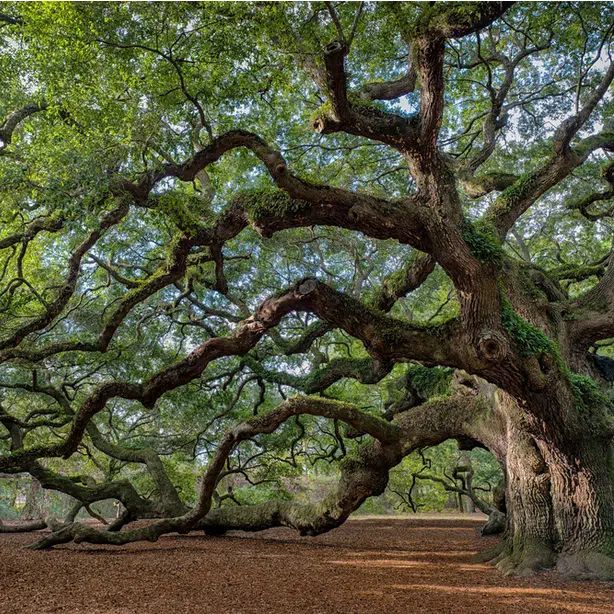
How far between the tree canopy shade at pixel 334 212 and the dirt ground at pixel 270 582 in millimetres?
545

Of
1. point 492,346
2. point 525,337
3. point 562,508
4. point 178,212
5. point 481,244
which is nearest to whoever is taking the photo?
point 492,346

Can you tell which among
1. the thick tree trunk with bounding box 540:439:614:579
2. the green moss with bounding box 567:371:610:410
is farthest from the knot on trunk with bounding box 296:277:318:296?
the thick tree trunk with bounding box 540:439:614:579

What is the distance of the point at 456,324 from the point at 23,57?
6126 mm

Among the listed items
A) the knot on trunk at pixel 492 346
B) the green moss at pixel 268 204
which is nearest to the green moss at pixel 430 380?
the knot on trunk at pixel 492 346

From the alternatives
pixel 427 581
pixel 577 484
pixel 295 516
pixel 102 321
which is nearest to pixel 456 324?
pixel 577 484

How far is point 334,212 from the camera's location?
5.32 meters

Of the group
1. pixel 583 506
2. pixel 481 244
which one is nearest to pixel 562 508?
pixel 583 506

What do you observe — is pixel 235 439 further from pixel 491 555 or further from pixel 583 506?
pixel 583 506

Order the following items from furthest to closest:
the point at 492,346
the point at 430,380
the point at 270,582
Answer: the point at 430,380 → the point at 492,346 → the point at 270,582

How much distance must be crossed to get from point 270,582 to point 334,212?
358cm

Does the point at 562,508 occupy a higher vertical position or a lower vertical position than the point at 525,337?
lower

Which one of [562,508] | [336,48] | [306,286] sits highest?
[336,48]

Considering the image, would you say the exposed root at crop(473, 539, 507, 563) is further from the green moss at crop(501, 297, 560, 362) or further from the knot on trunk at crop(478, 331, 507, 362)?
the knot on trunk at crop(478, 331, 507, 362)

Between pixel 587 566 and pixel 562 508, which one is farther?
pixel 562 508
